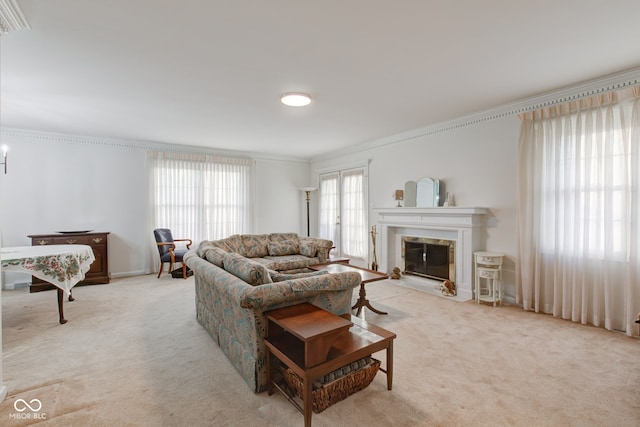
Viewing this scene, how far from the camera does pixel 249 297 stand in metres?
1.94

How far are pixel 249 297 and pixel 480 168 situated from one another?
3835mm

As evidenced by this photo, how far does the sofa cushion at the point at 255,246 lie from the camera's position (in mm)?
5380

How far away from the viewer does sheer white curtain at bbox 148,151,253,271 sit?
5957 millimetres

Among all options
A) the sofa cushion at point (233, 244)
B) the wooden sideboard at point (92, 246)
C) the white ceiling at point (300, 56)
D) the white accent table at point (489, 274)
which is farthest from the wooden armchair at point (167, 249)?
the white accent table at point (489, 274)

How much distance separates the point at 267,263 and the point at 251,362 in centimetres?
269

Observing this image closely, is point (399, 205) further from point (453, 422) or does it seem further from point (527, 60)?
point (453, 422)

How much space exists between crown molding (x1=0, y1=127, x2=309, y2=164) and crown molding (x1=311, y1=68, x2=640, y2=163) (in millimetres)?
3290

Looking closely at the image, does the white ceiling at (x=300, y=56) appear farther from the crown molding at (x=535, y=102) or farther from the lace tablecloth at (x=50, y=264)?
the lace tablecloth at (x=50, y=264)

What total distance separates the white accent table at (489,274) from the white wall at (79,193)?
5.80 metres

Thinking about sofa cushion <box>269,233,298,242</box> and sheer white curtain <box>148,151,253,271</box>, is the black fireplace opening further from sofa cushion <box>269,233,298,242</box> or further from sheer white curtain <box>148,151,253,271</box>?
sheer white curtain <box>148,151,253,271</box>

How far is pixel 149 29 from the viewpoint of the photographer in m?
2.27

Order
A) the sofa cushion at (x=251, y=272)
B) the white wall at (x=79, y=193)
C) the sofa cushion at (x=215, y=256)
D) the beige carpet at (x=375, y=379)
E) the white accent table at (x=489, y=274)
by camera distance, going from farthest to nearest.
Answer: the white wall at (x=79, y=193) < the white accent table at (x=489, y=274) < the sofa cushion at (x=215, y=256) < the sofa cushion at (x=251, y=272) < the beige carpet at (x=375, y=379)

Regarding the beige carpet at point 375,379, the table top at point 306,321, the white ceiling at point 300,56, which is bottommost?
the beige carpet at point 375,379

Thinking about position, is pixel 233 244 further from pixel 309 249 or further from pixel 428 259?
pixel 428 259
